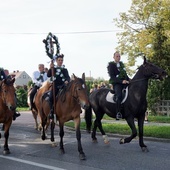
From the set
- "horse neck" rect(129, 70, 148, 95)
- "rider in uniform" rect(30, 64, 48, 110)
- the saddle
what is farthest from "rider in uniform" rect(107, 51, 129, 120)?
"rider in uniform" rect(30, 64, 48, 110)

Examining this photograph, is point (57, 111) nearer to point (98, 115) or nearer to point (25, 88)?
point (98, 115)

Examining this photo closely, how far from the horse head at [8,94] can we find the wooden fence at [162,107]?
14.1 m

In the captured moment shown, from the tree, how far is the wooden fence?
399 mm

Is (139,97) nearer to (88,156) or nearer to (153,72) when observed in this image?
(153,72)

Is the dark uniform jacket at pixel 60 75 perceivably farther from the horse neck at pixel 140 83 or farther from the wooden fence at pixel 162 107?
the wooden fence at pixel 162 107

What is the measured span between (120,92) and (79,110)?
1624mm

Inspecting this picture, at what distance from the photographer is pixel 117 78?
10.2 metres

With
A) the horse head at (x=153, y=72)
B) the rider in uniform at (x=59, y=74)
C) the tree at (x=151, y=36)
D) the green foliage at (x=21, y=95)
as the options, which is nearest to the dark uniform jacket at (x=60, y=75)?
the rider in uniform at (x=59, y=74)

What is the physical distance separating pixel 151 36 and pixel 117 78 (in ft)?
52.5

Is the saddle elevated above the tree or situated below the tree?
below

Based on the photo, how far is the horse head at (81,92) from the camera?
27.0ft

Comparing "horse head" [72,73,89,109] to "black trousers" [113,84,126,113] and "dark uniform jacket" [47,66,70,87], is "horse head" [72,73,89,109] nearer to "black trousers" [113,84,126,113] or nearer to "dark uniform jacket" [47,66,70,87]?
"dark uniform jacket" [47,66,70,87]

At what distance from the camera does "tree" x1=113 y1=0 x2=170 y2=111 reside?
21.3 m

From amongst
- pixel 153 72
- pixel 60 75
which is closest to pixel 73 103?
pixel 60 75
